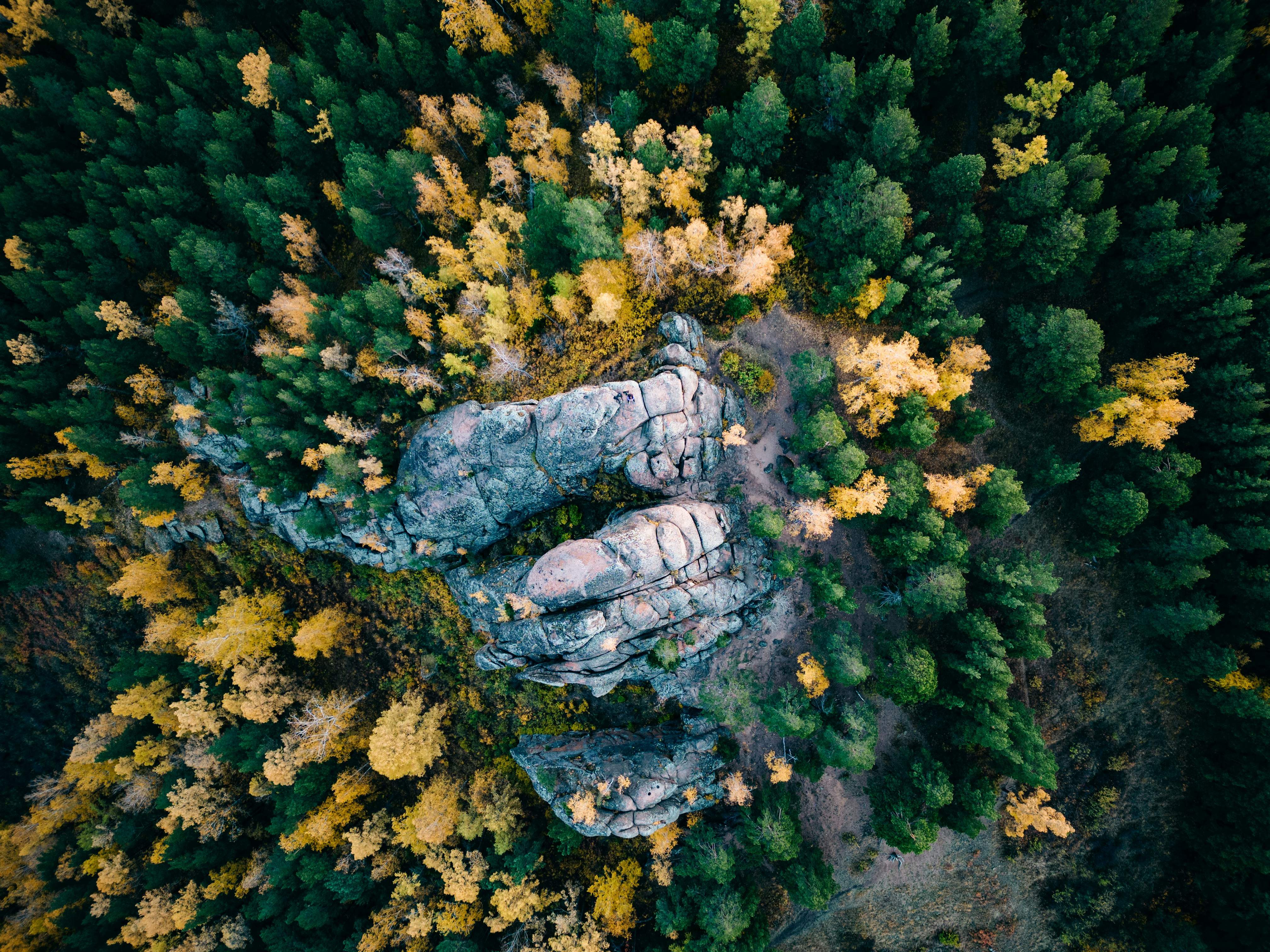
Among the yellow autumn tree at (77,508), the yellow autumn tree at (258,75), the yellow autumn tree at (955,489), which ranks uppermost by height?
the yellow autumn tree at (258,75)

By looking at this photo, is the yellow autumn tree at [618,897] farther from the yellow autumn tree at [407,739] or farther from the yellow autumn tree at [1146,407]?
the yellow autumn tree at [1146,407]

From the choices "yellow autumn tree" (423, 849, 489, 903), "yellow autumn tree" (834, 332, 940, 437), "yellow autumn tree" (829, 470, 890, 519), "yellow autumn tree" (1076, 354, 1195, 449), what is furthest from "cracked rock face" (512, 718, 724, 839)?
"yellow autumn tree" (1076, 354, 1195, 449)

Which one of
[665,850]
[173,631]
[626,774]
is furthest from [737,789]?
[173,631]

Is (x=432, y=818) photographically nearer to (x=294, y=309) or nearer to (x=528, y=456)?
(x=528, y=456)

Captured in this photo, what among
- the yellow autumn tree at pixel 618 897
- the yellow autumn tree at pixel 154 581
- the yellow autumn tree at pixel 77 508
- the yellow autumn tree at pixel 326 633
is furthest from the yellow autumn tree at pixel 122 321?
the yellow autumn tree at pixel 618 897

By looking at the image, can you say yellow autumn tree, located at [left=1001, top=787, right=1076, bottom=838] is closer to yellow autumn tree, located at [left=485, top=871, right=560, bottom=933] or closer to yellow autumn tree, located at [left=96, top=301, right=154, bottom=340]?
yellow autumn tree, located at [left=485, top=871, right=560, bottom=933]

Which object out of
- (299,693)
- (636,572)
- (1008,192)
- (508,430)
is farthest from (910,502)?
(299,693)
